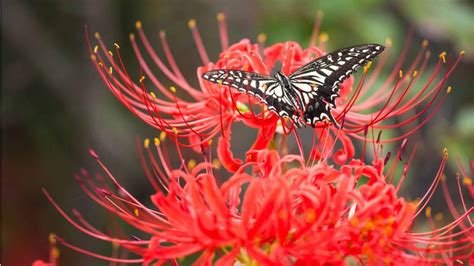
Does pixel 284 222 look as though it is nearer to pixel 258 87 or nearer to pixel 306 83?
pixel 258 87

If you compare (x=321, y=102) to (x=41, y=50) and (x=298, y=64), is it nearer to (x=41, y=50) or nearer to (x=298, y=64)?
(x=298, y=64)

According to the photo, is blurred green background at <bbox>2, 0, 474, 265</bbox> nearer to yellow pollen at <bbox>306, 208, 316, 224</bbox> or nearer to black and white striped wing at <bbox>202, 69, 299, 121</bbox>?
black and white striped wing at <bbox>202, 69, 299, 121</bbox>

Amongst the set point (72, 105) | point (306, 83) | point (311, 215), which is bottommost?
point (72, 105)

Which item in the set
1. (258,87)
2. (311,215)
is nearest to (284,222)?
(311,215)

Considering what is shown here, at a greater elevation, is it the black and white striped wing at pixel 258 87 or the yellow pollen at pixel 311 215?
the black and white striped wing at pixel 258 87

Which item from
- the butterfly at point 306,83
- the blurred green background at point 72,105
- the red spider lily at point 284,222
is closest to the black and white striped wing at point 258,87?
the butterfly at point 306,83

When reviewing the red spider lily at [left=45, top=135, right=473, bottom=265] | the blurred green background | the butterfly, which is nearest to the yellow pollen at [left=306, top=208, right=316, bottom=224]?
the red spider lily at [left=45, top=135, right=473, bottom=265]

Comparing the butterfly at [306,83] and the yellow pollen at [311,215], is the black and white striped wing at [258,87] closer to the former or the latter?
the butterfly at [306,83]
